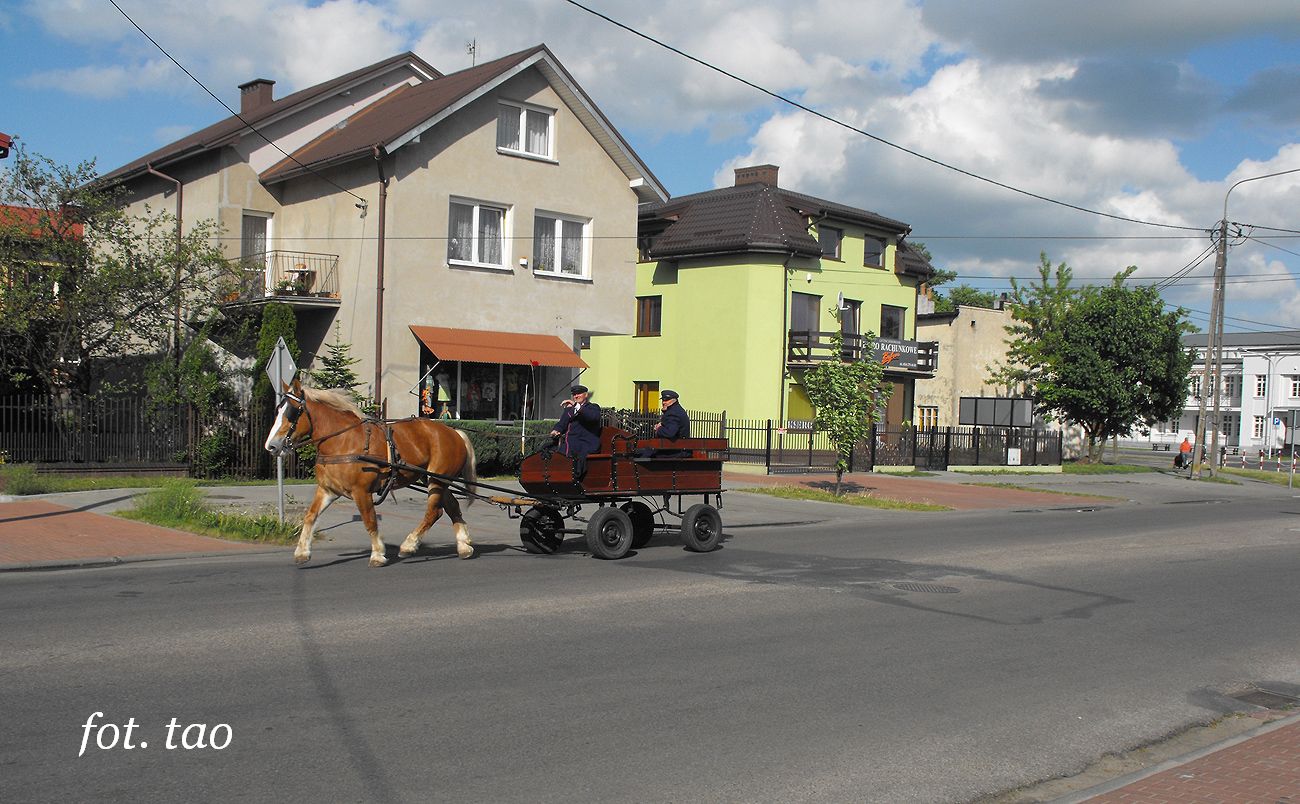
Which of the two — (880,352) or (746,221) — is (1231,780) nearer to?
(746,221)

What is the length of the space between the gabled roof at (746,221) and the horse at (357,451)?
80.8ft

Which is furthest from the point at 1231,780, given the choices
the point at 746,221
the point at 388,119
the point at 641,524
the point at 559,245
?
the point at 746,221

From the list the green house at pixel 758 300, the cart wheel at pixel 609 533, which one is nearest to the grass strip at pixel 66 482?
the cart wheel at pixel 609 533

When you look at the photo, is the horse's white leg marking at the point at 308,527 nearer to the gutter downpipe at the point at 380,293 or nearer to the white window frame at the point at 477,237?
the gutter downpipe at the point at 380,293

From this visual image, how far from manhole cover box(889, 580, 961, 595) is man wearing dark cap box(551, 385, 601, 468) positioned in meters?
3.90

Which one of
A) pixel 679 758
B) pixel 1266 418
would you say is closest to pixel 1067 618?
pixel 679 758

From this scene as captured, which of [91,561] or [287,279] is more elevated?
[287,279]

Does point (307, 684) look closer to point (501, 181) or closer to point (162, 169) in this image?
point (501, 181)

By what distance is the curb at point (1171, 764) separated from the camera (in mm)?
5527

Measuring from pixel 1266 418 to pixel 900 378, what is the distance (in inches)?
2217

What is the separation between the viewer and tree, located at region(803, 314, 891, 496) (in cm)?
2416

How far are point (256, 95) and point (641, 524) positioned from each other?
85.8ft

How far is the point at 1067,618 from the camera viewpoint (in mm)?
10289

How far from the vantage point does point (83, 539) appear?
1386 cm
